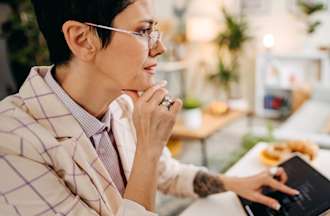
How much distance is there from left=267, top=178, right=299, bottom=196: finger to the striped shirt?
42 cm

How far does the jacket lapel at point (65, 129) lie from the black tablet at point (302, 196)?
0.39 meters

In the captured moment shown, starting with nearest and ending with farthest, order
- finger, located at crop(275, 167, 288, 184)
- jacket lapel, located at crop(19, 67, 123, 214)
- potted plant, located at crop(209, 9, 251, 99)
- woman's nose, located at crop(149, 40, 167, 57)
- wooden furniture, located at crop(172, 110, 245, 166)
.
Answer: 1. jacket lapel, located at crop(19, 67, 123, 214)
2. woman's nose, located at crop(149, 40, 167, 57)
3. finger, located at crop(275, 167, 288, 184)
4. wooden furniture, located at crop(172, 110, 245, 166)
5. potted plant, located at crop(209, 9, 251, 99)

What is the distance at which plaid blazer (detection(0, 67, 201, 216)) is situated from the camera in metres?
0.76

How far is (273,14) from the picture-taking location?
4727mm

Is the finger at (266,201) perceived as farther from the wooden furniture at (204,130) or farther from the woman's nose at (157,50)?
the wooden furniture at (204,130)

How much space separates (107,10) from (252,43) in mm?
4279

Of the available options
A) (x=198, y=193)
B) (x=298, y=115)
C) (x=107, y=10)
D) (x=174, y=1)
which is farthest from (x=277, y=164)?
(x=174, y=1)

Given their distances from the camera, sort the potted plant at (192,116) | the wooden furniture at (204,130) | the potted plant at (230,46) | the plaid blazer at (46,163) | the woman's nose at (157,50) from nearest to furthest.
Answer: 1. the plaid blazer at (46,163)
2. the woman's nose at (157,50)
3. the wooden furniture at (204,130)
4. the potted plant at (192,116)
5. the potted plant at (230,46)

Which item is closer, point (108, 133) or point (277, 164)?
point (108, 133)

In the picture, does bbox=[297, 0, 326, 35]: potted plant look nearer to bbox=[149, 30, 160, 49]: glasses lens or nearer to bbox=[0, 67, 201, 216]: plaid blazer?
bbox=[149, 30, 160, 49]: glasses lens

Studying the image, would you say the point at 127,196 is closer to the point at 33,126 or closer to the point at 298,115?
the point at 33,126

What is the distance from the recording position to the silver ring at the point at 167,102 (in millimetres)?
947

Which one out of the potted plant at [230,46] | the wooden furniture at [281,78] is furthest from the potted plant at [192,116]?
the wooden furniture at [281,78]

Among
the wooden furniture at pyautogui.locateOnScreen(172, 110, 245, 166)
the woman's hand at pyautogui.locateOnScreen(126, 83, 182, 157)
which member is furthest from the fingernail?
the wooden furniture at pyautogui.locateOnScreen(172, 110, 245, 166)
